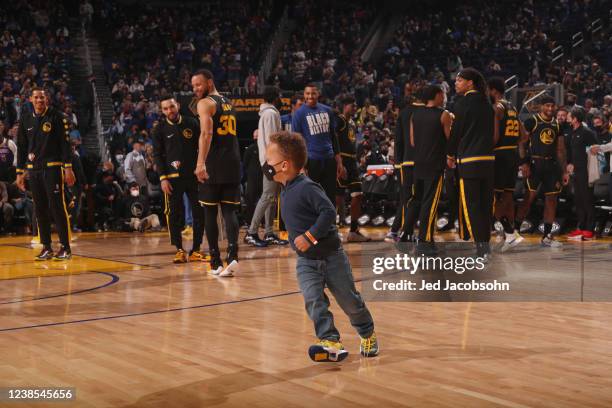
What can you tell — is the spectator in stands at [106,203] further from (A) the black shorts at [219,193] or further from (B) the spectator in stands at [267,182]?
(A) the black shorts at [219,193]

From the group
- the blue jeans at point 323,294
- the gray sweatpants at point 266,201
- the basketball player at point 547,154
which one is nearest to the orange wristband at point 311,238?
the blue jeans at point 323,294

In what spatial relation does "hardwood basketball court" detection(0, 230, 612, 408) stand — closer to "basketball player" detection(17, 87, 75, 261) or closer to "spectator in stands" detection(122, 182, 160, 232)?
"basketball player" detection(17, 87, 75, 261)

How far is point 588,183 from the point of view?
12453 millimetres

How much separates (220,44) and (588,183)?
55.4 feet

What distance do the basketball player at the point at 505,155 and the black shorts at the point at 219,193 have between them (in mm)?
3095

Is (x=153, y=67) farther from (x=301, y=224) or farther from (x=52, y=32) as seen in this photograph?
(x=301, y=224)

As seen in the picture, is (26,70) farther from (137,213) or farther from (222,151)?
(222,151)

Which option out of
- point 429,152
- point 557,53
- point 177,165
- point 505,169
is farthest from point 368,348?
point 557,53

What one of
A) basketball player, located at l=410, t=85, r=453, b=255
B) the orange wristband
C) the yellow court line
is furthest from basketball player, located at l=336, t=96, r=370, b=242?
the orange wristband

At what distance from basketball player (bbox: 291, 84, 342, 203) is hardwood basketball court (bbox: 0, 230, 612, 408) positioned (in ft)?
7.13

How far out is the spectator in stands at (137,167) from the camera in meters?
16.0

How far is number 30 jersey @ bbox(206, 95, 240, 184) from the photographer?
830 cm

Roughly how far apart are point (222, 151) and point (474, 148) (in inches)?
93.8

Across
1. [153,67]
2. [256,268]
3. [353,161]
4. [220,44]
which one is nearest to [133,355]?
[256,268]
